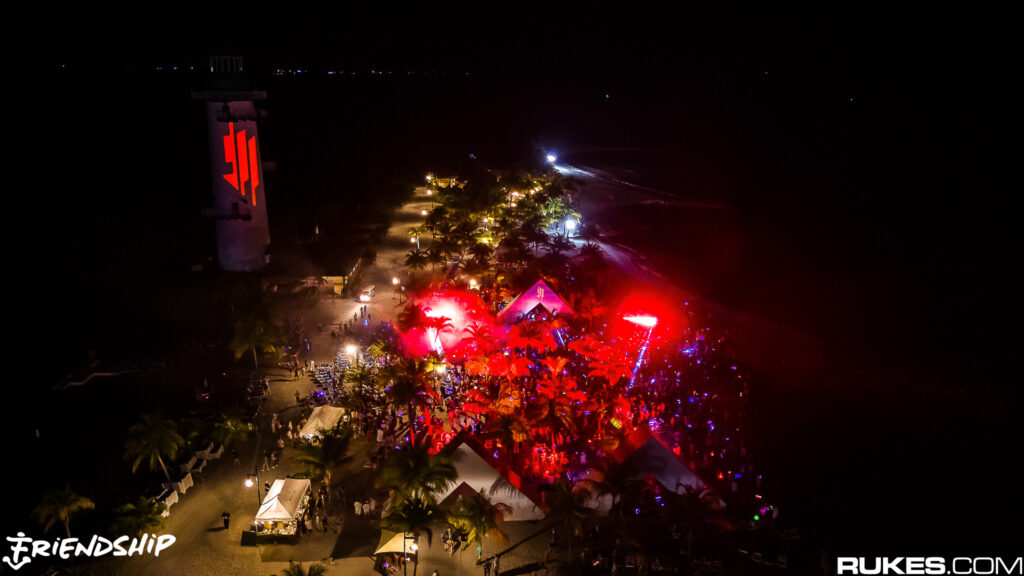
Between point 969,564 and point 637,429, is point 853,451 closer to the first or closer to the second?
point 969,564

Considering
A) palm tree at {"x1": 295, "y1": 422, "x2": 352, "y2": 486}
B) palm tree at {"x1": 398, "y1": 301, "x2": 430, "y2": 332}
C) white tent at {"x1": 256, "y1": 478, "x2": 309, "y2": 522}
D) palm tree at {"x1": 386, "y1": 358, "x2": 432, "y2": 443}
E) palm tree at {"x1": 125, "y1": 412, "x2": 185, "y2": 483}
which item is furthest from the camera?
palm tree at {"x1": 398, "y1": 301, "x2": 430, "y2": 332}

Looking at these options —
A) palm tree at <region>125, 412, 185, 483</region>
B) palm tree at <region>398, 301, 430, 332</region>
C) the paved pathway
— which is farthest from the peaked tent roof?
palm tree at <region>125, 412, 185, 483</region>

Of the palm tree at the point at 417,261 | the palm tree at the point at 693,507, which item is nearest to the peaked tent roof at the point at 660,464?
the palm tree at the point at 693,507

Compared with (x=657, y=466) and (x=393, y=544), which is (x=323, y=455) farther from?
(x=657, y=466)

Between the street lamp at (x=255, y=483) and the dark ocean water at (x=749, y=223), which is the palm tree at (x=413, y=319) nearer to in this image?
the street lamp at (x=255, y=483)

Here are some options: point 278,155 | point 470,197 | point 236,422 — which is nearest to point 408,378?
point 236,422

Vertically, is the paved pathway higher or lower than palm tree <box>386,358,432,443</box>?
lower

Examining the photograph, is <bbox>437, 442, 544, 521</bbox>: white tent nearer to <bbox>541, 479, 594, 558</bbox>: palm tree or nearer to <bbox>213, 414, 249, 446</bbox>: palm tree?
<bbox>541, 479, 594, 558</bbox>: palm tree
